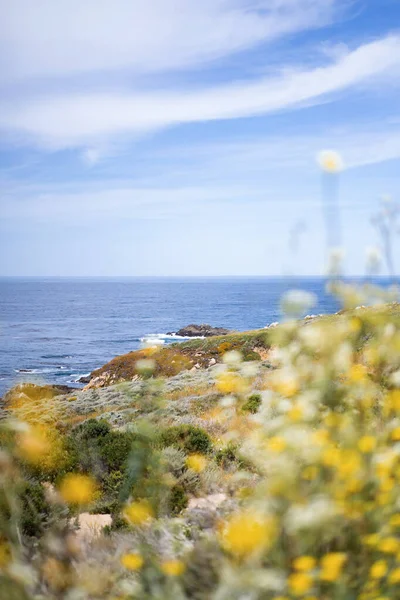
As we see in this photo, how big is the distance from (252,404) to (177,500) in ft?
14.2

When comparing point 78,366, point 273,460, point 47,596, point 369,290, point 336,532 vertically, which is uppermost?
point 369,290

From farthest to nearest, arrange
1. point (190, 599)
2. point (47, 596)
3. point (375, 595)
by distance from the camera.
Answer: point (47, 596) < point (190, 599) < point (375, 595)

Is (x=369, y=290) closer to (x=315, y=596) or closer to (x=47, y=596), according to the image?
(x=315, y=596)

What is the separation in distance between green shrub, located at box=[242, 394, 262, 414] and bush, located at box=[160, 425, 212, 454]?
1.95m

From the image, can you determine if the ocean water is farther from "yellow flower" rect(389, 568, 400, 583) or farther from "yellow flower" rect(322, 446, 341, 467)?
"yellow flower" rect(389, 568, 400, 583)

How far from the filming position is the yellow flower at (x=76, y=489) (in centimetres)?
421

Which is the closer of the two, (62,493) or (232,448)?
(62,493)

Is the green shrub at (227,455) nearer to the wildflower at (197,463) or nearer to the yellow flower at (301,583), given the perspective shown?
the wildflower at (197,463)

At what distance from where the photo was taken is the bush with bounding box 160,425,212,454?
6.78 m

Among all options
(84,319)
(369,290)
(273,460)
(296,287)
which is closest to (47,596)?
(273,460)

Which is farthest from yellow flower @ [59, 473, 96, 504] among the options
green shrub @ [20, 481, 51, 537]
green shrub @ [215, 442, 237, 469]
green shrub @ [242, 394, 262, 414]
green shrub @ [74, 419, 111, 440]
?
green shrub @ [242, 394, 262, 414]

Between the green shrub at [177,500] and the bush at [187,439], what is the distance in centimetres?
115

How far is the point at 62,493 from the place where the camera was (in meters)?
5.36

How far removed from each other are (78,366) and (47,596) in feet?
158
